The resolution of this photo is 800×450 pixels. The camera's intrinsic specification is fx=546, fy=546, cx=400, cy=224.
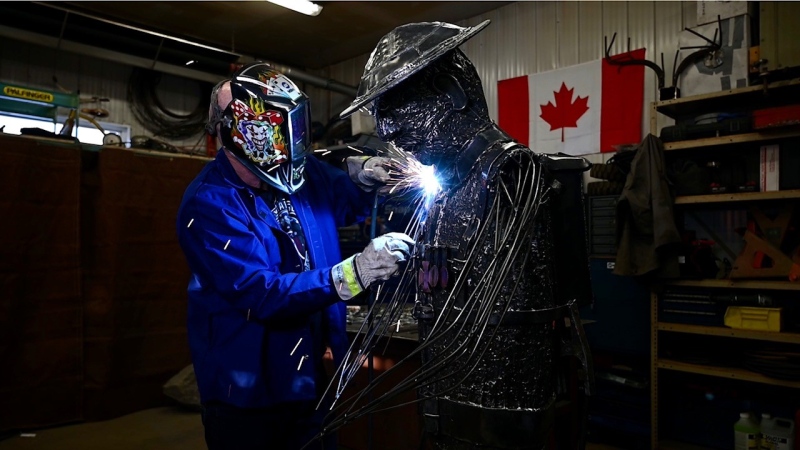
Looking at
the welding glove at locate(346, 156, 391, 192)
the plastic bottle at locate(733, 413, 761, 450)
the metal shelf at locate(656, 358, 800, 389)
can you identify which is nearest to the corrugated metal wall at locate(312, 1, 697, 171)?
the metal shelf at locate(656, 358, 800, 389)

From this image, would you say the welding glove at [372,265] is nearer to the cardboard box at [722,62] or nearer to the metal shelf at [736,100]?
the metal shelf at [736,100]

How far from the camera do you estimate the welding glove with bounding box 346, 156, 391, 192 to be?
74.8 inches

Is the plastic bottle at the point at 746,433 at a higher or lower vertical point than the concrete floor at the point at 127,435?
higher

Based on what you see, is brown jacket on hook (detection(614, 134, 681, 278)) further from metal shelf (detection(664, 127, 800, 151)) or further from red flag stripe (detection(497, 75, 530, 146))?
red flag stripe (detection(497, 75, 530, 146))

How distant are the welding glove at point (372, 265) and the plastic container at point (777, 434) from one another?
2881 millimetres

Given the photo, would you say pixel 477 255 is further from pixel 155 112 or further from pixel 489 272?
pixel 155 112

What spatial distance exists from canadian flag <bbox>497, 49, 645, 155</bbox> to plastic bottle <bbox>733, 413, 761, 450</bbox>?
202 centimetres

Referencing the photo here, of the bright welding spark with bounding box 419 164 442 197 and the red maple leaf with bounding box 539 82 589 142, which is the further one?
the red maple leaf with bounding box 539 82 589 142

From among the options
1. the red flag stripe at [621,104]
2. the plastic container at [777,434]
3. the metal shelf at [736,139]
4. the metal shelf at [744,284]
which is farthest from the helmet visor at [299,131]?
the plastic container at [777,434]

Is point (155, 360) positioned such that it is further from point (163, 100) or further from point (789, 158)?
point (789, 158)

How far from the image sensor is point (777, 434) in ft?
10.2

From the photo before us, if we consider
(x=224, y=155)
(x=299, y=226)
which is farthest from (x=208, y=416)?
(x=224, y=155)

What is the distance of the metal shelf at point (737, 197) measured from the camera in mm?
3014

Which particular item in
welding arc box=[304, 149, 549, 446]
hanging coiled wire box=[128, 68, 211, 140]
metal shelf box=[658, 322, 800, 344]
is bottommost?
metal shelf box=[658, 322, 800, 344]
